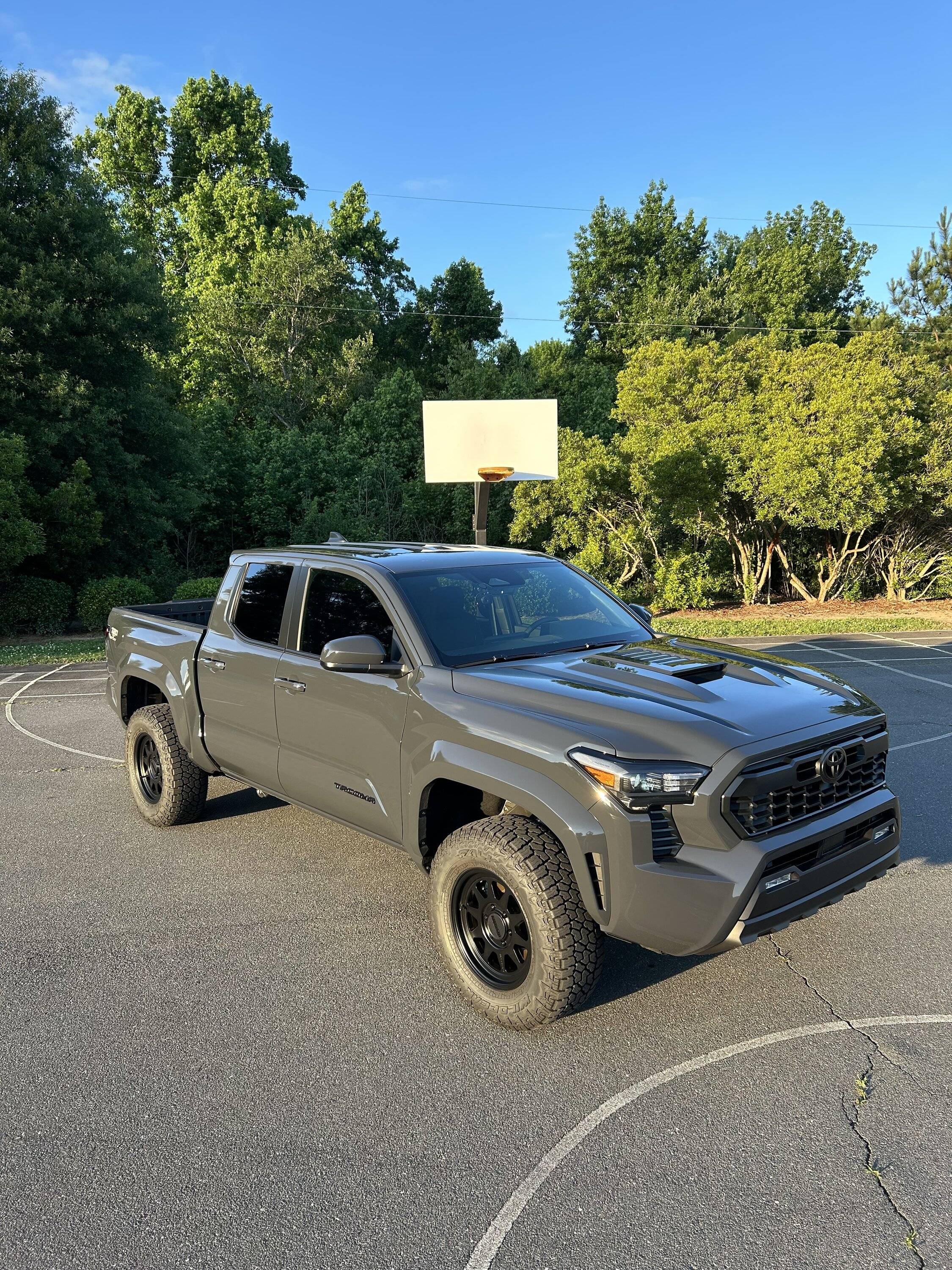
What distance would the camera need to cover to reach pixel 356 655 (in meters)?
4.07

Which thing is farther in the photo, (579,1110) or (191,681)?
(191,681)

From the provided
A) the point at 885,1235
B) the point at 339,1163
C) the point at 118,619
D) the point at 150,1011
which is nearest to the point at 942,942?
the point at 885,1235

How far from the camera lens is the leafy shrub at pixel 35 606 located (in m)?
18.5

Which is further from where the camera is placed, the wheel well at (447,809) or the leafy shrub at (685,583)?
the leafy shrub at (685,583)

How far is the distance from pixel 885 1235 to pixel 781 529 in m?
21.3

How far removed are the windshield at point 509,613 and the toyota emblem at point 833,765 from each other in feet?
4.40

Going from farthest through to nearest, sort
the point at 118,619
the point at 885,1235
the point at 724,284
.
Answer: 1. the point at 724,284
2. the point at 118,619
3. the point at 885,1235

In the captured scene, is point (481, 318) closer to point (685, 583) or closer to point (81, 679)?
point (685, 583)

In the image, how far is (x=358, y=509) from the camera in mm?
28266

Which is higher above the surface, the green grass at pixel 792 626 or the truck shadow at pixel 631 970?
the truck shadow at pixel 631 970

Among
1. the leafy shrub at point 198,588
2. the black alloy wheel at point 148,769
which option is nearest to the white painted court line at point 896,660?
the black alloy wheel at point 148,769

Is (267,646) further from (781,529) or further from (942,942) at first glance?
(781,529)

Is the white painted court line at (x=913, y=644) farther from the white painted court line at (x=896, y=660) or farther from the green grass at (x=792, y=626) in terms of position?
the green grass at (x=792, y=626)

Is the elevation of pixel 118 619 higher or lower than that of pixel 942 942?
higher
